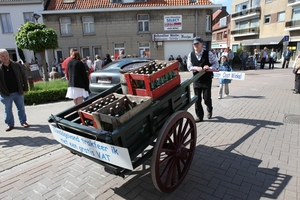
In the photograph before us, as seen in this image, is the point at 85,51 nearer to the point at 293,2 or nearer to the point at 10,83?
the point at 10,83

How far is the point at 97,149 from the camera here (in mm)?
2117

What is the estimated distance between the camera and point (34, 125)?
5379 millimetres

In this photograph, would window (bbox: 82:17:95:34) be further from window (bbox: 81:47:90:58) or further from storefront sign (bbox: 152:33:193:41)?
storefront sign (bbox: 152:33:193:41)

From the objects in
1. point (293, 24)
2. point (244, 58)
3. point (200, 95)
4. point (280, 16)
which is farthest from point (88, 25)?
point (280, 16)

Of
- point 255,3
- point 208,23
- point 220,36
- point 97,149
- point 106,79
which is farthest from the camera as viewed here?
point 220,36

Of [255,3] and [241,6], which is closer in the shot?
[255,3]

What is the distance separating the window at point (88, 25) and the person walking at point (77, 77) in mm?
16162

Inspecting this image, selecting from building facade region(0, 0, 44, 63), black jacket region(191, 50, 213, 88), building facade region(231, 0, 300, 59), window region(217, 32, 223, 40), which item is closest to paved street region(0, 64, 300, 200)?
black jacket region(191, 50, 213, 88)

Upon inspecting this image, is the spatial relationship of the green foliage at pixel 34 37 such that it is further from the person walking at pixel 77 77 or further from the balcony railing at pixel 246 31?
the balcony railing at pixel 246 31

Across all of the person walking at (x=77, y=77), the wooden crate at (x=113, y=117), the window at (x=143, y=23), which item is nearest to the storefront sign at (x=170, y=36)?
the window at (x=143, y=23)

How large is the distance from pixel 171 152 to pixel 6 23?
23812mm

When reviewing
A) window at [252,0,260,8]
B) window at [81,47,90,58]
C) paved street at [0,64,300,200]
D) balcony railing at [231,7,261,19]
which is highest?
window at [252,0,260,8]

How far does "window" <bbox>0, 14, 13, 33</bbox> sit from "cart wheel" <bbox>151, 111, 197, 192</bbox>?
23271 mm

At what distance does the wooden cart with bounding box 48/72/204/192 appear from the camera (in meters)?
2.05
